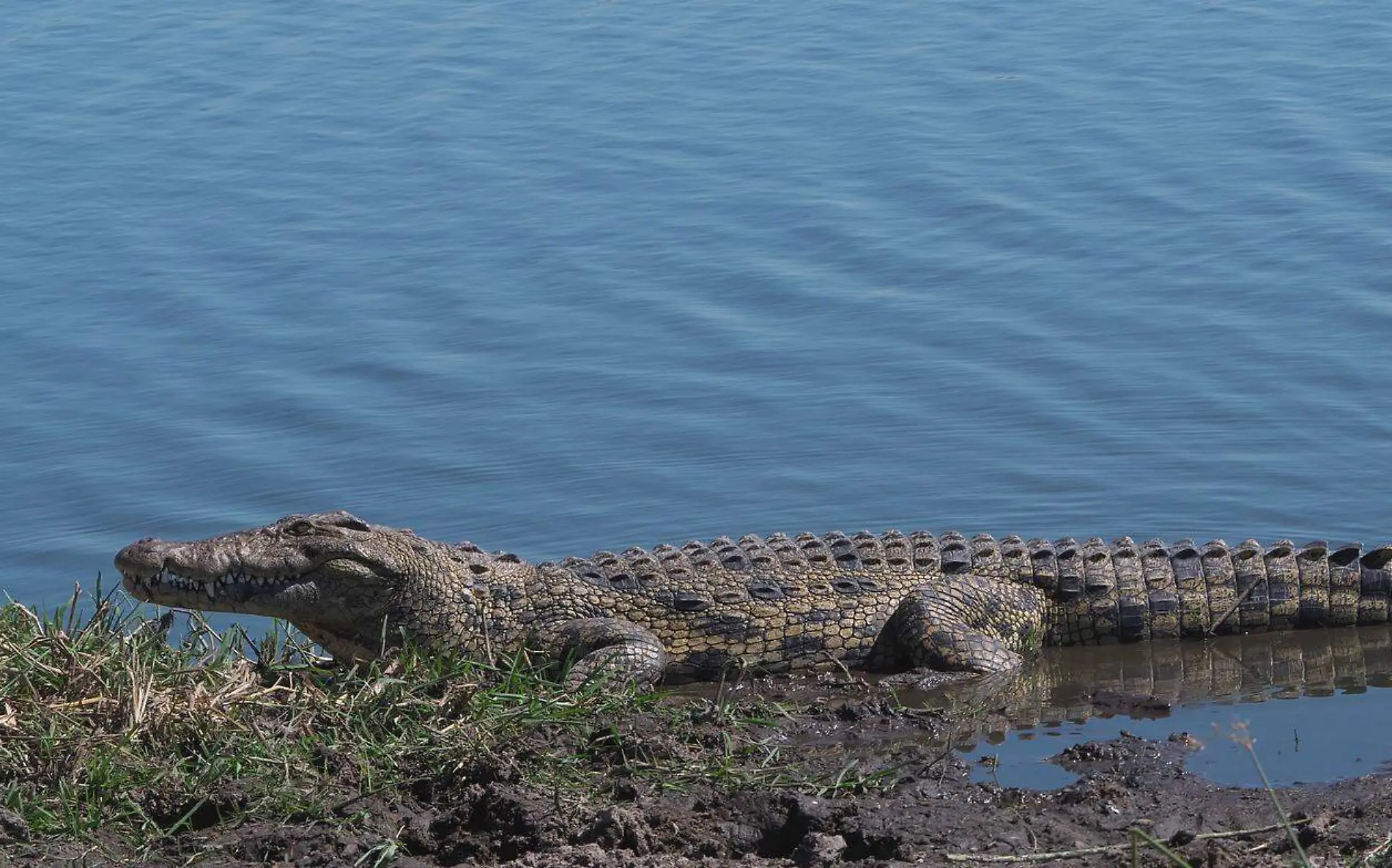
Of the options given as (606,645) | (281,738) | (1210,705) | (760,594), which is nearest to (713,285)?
(760,594)

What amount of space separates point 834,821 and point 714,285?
7312mm

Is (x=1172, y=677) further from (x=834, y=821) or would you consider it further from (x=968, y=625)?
(x=834, y=821)

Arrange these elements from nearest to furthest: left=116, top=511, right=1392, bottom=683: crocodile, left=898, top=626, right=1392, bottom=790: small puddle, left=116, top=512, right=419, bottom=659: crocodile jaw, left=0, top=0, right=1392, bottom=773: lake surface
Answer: left=898, top=626, right=1392, bottom=790: small puddle < left=116, top=512, right=419, bottom=659: crocodile jaw < left=116, top=511, right=1392, bottom=683: crocodile < left=0, top=0, right=1392, bottom=773: lake surface

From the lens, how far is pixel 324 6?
2198cm

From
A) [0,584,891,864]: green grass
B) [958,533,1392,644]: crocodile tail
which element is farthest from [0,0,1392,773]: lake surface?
[0,584,891,864]: green grass

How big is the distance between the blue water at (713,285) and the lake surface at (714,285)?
0.04 metres

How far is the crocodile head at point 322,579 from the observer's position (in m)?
7.57

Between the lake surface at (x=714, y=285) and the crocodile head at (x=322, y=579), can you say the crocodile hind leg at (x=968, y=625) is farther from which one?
the crocodile head at (x=322, y=579)

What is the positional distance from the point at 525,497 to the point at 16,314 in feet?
15.5

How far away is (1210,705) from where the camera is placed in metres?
7.57

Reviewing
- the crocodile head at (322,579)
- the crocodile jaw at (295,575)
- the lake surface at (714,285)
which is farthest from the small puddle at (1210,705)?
the crocodile jaw at (295,575)

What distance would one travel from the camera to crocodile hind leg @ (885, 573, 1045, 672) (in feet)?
26.1

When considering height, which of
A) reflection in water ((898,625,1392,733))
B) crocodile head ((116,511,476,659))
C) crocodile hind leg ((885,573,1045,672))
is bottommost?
reflection in water ((898,625,1392,733))

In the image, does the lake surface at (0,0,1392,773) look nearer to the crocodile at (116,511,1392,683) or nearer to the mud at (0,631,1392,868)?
the crocodile at (116,511,1392,683)
